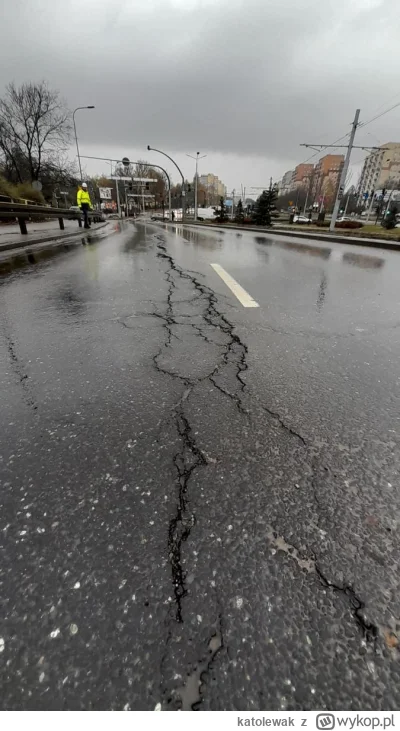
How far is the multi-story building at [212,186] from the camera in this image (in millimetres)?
124375

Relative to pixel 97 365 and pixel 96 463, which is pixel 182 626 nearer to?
pixel 96 463

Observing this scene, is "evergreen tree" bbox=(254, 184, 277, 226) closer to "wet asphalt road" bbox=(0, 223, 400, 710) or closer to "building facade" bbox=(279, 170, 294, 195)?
"wet asphalt road" bbox=(0, 223, 400, 710)

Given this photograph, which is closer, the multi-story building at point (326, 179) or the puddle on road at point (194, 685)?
the puddle on road at point (194, 685)

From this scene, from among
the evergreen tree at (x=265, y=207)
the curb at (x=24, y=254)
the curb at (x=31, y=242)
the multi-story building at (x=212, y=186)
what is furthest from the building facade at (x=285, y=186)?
the curb at (x=24, y=254)

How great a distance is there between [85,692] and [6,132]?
48.8 metres

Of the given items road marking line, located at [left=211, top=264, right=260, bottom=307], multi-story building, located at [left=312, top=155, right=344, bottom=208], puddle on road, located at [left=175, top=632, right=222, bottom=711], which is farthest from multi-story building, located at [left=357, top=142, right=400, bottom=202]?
puddle on road, located at [left=175, top=632, right=222, bottom=711]

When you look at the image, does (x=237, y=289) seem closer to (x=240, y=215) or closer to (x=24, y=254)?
(x=24, y=254)

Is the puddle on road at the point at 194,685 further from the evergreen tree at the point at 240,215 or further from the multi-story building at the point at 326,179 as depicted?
the multi-story building at the point at 326,179

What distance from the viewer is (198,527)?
4.23 feet

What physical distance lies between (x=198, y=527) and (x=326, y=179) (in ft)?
342

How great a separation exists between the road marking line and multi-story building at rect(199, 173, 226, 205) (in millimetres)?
125993

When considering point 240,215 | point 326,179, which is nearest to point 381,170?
point 326,179

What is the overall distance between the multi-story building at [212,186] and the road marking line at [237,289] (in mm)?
125993

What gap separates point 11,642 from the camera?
95 cm
